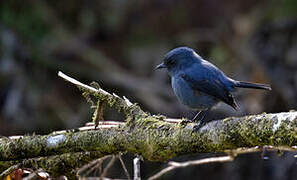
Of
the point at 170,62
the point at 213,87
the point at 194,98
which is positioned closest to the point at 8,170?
the point at 194,98

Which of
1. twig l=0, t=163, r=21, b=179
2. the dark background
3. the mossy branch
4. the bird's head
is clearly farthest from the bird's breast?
the dark background

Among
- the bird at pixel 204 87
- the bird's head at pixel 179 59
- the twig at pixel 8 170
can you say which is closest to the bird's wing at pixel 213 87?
the bird at pixel 204 87

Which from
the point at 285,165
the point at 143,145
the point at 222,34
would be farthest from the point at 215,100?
the point at 222,34

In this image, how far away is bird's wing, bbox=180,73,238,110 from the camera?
164 inches

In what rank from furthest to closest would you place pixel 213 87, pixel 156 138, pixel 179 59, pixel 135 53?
pixel 135 53, pixel 179 59, pixel 213 87, pixel 156 138

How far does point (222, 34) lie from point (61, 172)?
4.85 meters

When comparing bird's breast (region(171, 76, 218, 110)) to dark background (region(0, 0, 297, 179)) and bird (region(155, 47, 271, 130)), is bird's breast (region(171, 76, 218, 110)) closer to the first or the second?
bird (region(155, 47, 271, 130))

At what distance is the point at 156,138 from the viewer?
3098mm

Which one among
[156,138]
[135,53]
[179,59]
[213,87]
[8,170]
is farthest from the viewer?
[135,53]

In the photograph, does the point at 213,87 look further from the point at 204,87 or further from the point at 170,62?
the point at 170,62

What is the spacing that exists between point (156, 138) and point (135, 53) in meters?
5.06

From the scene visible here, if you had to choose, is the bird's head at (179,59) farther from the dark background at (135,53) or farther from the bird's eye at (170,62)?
the dark background at (135,53)

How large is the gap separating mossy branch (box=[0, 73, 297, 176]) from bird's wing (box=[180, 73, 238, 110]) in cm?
90

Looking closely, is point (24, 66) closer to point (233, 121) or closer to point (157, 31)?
point (157, 31)
